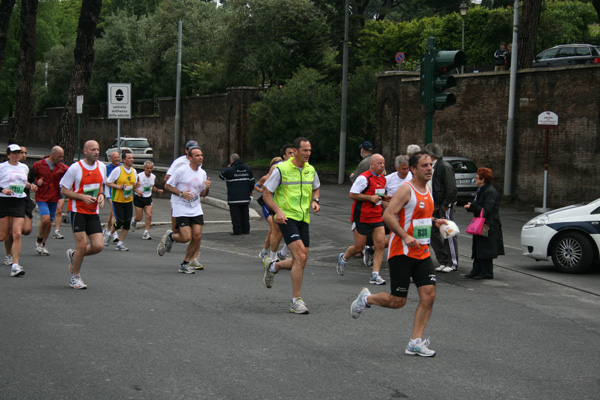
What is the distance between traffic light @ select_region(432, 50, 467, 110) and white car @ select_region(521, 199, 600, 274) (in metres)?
2.53

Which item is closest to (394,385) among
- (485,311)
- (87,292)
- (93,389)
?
(93,389)

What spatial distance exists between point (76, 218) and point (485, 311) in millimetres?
5138

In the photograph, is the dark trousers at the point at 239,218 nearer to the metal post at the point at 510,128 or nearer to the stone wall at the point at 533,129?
the metal post at the point at 510,128

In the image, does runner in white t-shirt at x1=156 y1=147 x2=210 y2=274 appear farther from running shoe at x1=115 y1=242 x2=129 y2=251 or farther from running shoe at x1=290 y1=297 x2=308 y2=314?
running shoe at x1=115 y1=242 x2=129 y2=251

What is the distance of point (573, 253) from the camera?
12.9 meters

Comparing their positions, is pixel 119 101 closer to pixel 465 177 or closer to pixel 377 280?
pixel 465 177

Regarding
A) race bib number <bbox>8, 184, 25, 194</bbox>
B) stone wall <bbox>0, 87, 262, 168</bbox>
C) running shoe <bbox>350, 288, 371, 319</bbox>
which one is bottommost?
running shoe <bbox>350, 288, 371, 319</bbox>

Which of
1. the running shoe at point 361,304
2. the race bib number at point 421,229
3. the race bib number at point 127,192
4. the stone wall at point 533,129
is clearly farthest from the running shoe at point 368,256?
the stone wall at point 533,129

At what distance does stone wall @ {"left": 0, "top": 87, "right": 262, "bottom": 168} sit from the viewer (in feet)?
147

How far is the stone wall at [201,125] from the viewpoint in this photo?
44.8 m

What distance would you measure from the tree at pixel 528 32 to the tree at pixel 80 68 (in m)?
14.4

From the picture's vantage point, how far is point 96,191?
34.6 feet

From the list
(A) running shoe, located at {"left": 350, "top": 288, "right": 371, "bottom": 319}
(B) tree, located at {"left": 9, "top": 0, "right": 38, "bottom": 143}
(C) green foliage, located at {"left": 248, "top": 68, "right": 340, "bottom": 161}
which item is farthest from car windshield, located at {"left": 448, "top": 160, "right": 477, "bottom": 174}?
(A) running shoe, located at {"left": 350, "top": 288, "right": 371, "bottom": 319}

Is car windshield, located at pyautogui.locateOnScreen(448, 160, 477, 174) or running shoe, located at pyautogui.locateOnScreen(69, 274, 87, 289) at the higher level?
car windshield, located at pyautogui.locateOnScreen(448, 160, 477, 174)
